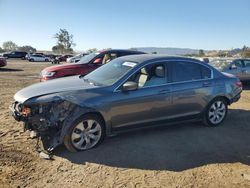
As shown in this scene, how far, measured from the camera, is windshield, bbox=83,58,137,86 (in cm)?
570

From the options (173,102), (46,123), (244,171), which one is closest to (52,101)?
(46,123)

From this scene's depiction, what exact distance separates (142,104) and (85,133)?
1.21m

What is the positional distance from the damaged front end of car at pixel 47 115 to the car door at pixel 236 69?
1101 centimetres

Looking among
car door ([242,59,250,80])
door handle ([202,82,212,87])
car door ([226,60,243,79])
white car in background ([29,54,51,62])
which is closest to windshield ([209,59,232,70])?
car door ([226,60,243,79])

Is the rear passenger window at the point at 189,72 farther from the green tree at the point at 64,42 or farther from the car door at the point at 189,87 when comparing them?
the green tree at the point at 64,42

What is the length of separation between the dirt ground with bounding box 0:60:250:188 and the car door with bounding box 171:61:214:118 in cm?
51

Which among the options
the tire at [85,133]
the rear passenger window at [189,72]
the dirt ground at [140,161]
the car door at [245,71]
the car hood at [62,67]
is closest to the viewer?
the dirt ground at [140,161]

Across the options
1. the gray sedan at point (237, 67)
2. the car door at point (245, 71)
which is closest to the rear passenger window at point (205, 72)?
the gray sedan at point (237, 67)

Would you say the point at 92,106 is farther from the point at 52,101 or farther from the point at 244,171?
the point at 244,171

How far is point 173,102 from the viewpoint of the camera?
20.0 ft

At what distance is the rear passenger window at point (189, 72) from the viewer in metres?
6.28

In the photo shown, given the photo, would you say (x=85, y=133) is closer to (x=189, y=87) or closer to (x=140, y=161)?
(x=140, y=161)

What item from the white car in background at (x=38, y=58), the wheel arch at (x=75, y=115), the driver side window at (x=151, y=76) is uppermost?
the white car in background at (x=38, y=58)

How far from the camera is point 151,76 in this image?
234 inches
